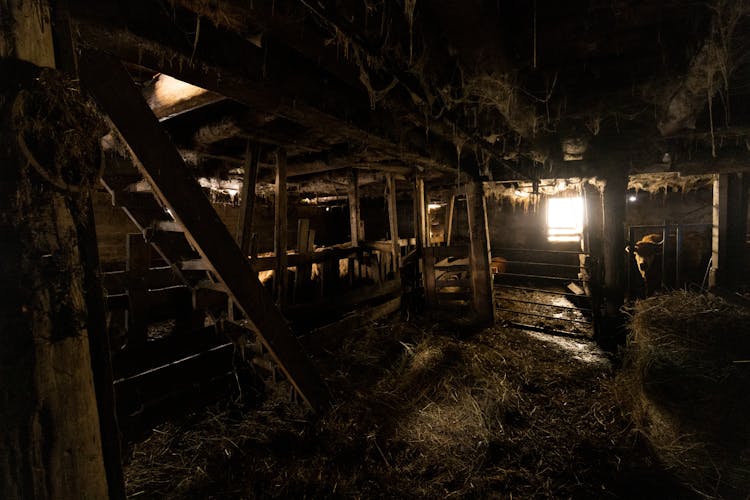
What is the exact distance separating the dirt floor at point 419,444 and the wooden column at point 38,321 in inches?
86.8

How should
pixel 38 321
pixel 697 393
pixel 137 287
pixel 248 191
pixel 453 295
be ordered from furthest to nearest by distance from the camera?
pixel 453 295 < pixel 248 191 < pixel 137 287 < pixel 697 393 < pixel 38 321

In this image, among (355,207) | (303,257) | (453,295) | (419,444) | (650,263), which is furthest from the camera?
(453,295)

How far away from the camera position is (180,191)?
2.02 m

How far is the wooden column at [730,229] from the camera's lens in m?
5.88

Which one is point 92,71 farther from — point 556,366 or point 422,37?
point 556,366

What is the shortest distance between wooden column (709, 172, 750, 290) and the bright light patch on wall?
581cm

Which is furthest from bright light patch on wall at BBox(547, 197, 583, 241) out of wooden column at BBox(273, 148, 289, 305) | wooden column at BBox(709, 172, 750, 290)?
wooden column at BBox(273, 148, 289, 305)

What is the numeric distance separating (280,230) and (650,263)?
8128mm

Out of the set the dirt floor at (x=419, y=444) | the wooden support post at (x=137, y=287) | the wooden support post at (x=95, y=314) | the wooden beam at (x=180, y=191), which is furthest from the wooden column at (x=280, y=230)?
the wooden support post at (x=95, y=314)

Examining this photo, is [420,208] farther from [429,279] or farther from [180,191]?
[180,191]

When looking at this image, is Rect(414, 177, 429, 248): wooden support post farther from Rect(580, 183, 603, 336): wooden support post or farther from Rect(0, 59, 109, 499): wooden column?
Rect(0, 59, 109, 499): wooden column

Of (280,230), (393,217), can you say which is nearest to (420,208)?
(393,217)

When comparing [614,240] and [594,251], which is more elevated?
[614,240]

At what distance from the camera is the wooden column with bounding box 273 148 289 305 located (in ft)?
14.3
